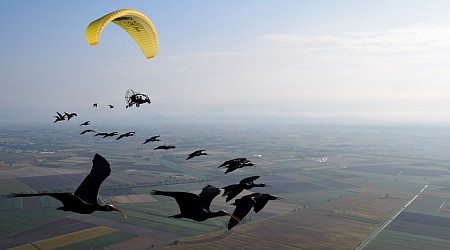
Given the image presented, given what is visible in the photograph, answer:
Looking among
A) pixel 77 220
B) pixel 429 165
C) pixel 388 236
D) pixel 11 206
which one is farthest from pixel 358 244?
pixel 429 165

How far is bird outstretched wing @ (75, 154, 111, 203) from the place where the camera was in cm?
825

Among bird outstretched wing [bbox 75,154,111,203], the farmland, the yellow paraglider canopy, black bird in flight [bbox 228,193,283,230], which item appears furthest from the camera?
the farmland

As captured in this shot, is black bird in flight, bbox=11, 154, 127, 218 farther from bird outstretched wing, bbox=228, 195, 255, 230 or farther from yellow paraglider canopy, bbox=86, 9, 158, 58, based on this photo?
yellow paraglider canopy, bbox=86, 9, 158, 58

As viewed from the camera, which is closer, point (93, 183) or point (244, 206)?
point (93, 183)

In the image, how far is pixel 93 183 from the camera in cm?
827

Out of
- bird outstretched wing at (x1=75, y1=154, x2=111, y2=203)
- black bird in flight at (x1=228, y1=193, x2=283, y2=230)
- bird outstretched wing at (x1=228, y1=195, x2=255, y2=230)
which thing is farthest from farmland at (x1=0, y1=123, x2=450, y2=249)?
bird outstretched wing at (x1=75, y1=154, x2=111, y2=203)

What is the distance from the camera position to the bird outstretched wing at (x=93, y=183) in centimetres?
825

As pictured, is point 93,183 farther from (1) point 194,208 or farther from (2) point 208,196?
(2) point 208,196

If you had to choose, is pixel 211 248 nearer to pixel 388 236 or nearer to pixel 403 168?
pixel 388 236

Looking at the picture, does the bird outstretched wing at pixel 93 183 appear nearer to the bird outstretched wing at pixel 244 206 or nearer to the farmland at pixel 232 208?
the bird outstretched wing at pixel 244 206

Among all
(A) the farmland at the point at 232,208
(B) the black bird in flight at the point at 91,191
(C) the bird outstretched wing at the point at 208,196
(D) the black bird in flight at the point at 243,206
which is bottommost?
(A) the farmland at the point at 232,208

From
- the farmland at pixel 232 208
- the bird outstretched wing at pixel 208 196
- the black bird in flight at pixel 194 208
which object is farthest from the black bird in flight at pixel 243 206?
the farmland at pixel 232 208

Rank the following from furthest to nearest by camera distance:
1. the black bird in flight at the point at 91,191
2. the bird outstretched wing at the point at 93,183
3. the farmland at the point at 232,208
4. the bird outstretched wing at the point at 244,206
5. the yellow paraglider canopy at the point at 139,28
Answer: the farmland at the point at 232,208
the yellow paraglider canopy at the point at 139,28
the bird outstretched wing at the point at 244,206
the bird outstretched wing at the point at 93,183
the black bird in flight at the point at 91,191

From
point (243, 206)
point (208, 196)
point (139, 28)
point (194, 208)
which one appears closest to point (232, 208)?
point (139, 28)
